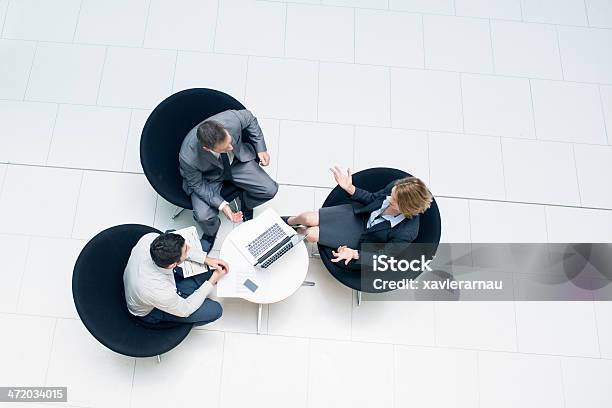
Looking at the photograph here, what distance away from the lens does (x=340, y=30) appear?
4184 mm

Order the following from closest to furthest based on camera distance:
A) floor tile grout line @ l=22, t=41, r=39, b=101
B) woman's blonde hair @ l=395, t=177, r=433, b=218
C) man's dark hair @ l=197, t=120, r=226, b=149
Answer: woman's blonde hair @ l=395, t=177, r=433, b=218
man's dark hair @ l=197, t=120, r=226, b=149
floor tile grout line @ l=22, t=41, r=39, b=101

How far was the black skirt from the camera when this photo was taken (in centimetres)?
320

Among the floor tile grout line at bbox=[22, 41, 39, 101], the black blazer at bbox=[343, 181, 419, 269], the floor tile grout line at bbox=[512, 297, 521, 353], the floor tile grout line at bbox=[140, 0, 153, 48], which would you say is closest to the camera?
the black blazer at bbox=[343, 181, 419, 269]

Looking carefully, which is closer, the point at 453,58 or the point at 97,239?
the point at 97,239

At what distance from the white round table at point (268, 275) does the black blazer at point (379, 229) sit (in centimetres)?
31

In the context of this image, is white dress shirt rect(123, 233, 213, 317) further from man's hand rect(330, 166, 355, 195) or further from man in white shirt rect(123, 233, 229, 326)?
man's hand rect(330, 166, 355, 195)

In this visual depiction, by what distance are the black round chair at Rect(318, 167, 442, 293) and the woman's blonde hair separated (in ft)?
1.18

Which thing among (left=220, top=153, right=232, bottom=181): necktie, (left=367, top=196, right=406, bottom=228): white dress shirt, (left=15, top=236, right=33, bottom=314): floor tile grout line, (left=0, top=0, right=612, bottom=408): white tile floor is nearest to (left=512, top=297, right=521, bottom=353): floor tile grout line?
(left=0, top=0, right=612, bottom=408): white tile floor

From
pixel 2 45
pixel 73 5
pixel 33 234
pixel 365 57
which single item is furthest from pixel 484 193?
pixel 2 45

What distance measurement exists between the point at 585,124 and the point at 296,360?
2.71m

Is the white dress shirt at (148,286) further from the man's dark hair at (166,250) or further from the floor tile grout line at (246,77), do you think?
the floor tile grout line at (246,77)

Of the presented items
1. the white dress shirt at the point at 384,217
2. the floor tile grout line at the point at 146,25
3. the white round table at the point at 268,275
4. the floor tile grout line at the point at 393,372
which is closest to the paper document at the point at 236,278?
the white round table at the point at 268,275

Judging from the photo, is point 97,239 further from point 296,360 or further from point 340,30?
point 340,30

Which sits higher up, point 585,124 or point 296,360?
point 585,124
